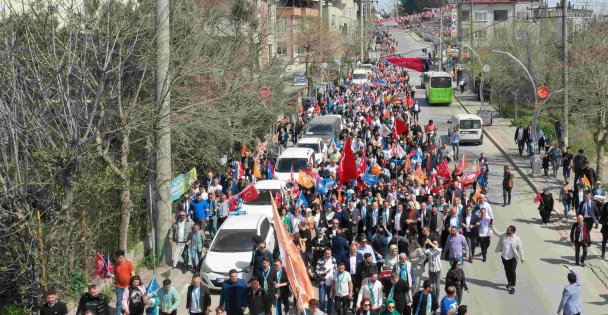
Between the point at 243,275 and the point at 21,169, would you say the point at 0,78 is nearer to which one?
the point at 21,169

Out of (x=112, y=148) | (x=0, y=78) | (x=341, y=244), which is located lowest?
(x=341, y=244)

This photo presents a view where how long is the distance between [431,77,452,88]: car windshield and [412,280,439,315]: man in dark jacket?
47.1 m

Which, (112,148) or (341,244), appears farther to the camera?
(112,148)

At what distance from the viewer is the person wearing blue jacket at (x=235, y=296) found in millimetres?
14922

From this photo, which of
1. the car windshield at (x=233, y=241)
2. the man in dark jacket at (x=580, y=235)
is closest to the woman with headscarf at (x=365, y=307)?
the car windshield at (x=233, y=241)

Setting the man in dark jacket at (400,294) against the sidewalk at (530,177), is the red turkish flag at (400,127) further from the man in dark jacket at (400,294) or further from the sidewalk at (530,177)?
the man in dark jacket at (400,294)

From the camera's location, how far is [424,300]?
14.6 metres

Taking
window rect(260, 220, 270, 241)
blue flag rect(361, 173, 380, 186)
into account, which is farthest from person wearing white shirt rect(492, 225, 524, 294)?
blue flag rect(361, 173, 380, 186)

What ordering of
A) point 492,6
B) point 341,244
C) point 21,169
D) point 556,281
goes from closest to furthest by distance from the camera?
point 21,169 < point 341,244 < point 556,281 < point 492,6

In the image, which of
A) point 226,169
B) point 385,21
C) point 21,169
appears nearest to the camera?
point 21,169

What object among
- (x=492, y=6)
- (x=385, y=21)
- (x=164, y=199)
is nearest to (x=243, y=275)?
(x=164, y=199)

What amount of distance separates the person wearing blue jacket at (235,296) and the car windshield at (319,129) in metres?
23.6

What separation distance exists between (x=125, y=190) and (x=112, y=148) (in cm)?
364

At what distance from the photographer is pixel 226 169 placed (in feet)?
95.2
